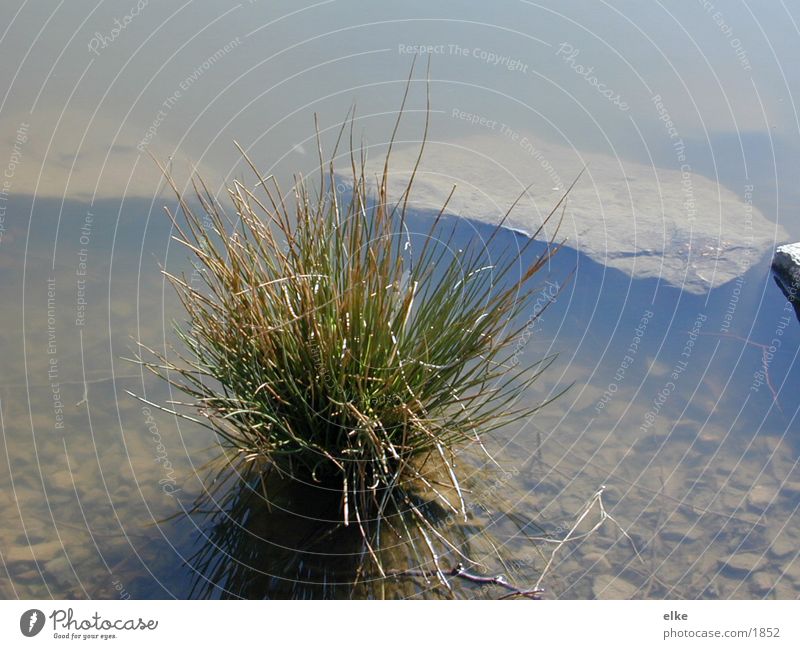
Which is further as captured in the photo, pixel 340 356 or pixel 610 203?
pixel 610 203

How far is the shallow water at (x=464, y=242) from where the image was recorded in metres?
3.07

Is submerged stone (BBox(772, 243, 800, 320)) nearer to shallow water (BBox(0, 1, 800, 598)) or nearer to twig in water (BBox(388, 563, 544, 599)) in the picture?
shallow water (BBox(0, 1, 800, 598))

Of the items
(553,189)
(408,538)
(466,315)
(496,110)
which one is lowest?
(408,538)

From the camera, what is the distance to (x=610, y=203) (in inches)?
207

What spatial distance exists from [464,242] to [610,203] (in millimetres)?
1046

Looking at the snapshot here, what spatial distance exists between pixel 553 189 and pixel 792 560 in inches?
107

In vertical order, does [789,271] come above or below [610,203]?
below

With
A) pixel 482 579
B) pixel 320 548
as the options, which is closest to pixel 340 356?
pixel 320 548

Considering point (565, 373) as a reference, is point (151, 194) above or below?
above

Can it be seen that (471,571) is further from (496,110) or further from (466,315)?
(496,110)

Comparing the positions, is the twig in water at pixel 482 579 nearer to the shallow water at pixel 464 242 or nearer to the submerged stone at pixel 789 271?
the shallow water at pixel 464 242

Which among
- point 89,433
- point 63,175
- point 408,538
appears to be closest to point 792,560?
point 408,538

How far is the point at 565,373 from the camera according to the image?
3.97 meters

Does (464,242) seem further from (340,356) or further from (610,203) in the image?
(340,356)
